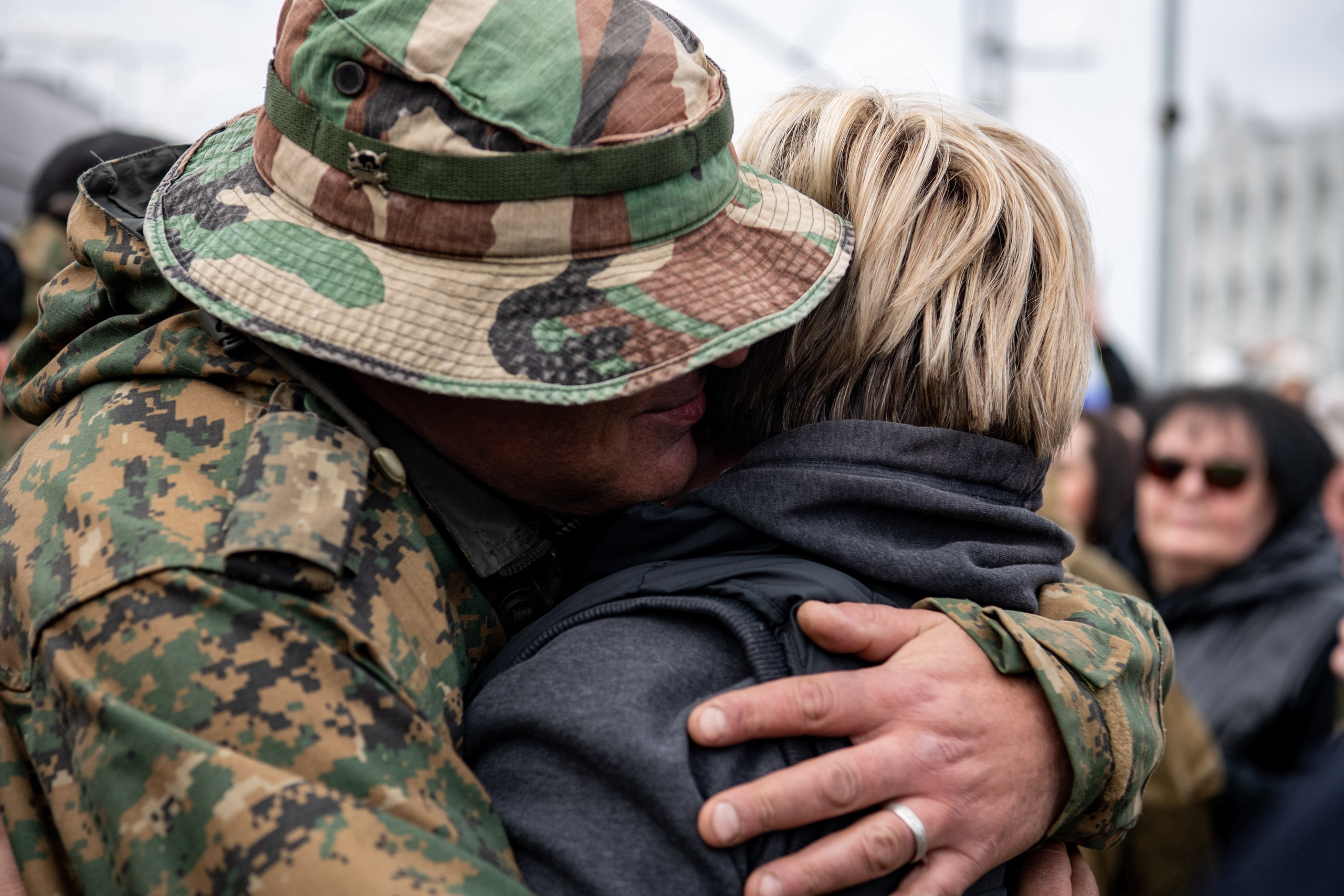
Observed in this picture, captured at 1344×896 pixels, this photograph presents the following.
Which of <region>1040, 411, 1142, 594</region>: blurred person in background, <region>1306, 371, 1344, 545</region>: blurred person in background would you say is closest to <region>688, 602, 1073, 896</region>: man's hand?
<region>1306, 371, 1344, 545</region>: blurred person in background

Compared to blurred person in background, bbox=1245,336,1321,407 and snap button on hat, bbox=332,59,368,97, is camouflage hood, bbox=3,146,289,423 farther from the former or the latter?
blurred person in background, bbox=1245,336,1321,407

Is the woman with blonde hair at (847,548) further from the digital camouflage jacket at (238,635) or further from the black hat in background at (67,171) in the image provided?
the black hat in background at (67,171)

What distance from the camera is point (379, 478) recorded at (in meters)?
1.41

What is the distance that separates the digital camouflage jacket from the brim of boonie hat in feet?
0.33

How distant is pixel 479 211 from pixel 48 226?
3.08 metres

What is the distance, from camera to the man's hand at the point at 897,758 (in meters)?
1.29

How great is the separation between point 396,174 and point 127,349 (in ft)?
1.49

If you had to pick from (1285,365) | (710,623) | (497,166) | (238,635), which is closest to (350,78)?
(497,166)

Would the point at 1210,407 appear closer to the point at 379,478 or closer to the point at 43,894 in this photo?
the point at 379,478

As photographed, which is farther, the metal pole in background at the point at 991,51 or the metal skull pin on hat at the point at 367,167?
the metal pole in background at the point at 991,51

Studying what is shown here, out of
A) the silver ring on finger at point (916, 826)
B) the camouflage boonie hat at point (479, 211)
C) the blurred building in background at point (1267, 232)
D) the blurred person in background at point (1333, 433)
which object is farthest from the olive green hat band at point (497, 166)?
the blurred building in background at point (1267, 232)

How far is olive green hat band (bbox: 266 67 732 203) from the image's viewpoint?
51.9 inches

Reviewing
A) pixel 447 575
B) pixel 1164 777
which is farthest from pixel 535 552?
pixel 1164 777

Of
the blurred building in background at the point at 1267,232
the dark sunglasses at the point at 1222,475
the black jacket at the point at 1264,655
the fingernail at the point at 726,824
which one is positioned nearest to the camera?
the fingernail at the point at 726,824
